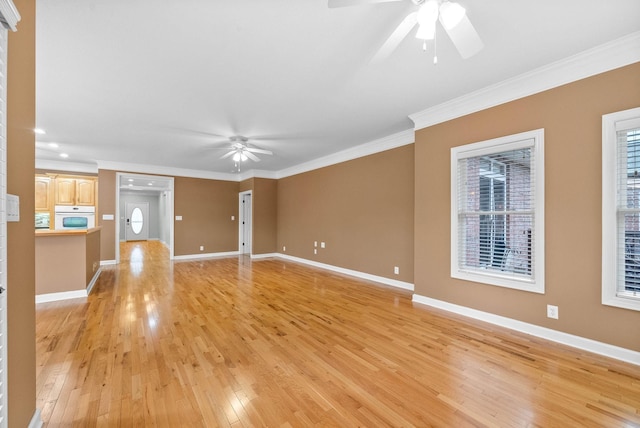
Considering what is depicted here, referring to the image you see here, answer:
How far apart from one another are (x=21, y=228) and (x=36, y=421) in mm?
1080

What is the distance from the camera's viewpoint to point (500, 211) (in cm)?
292

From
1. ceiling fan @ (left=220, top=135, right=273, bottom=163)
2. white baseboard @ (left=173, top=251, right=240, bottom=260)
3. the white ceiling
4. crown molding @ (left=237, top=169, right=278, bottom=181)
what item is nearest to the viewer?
the white ceiling

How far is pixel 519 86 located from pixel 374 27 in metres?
1.81

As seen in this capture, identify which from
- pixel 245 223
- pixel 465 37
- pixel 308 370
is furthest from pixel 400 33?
pixel 245 223

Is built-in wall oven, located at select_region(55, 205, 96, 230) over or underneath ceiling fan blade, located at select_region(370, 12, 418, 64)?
underneath

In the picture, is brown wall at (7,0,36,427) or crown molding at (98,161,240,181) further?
crown molding at (98,161,240,181)

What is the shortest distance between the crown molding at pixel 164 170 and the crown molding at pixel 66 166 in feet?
3.14

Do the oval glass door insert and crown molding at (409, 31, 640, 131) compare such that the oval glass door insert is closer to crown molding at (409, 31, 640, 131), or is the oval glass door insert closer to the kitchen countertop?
the kitchen countertop

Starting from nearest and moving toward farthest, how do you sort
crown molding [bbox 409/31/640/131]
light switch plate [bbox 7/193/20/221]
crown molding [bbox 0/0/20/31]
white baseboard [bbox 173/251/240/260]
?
crown molding [bbox 0/0/20/31]
light switch plate [bbox 7/193/20/221]
crown molding [bbox 409/31/640/131]
white baseboard [bbox 173/251/240/260]

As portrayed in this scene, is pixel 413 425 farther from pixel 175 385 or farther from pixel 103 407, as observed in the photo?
pixel 103 407

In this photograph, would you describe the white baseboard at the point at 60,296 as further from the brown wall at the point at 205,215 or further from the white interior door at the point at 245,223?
the white interior door at the point at 245,223

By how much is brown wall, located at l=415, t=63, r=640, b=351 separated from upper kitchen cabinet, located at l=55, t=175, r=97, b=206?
884 cm

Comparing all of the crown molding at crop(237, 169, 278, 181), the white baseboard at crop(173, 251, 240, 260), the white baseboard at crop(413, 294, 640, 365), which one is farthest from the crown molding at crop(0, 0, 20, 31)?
the white baseboard at crop(173, 251, 240, 260)

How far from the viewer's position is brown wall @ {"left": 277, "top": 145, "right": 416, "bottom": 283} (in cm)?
443
